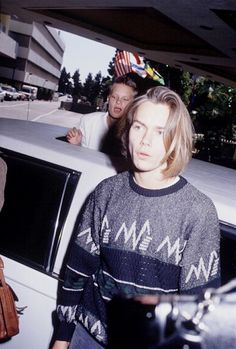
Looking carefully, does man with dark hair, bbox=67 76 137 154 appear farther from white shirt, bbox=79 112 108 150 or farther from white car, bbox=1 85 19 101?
white car, bbox=1 85 19 101

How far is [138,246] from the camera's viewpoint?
1.35 m

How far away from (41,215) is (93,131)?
5.23 ft

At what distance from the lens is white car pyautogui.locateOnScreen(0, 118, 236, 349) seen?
1.78 meters

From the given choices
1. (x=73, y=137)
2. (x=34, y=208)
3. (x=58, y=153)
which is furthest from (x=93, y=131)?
(x=34, y=208)

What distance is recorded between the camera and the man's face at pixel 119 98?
3254 mm

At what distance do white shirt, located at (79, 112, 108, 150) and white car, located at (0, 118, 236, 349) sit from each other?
1279mm

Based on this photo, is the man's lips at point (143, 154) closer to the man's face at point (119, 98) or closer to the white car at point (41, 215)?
the white car at point (41, 215)

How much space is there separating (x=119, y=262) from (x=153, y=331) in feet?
0.97

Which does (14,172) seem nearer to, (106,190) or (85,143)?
(106,190)

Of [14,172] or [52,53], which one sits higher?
[52,53]

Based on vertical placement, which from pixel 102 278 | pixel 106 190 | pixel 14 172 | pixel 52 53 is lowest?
pixel 102 278

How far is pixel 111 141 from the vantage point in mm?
3213

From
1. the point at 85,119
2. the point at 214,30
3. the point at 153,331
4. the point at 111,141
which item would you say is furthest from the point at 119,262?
the point at 214,30

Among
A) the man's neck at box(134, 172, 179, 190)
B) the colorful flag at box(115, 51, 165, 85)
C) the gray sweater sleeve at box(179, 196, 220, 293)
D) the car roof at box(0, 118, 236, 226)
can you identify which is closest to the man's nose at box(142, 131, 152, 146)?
the man's neck at box(134, 172, 179, 190)
